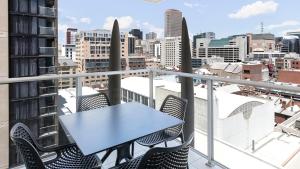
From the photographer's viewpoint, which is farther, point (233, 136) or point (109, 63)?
point (233, 136)

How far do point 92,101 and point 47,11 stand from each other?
455 inches

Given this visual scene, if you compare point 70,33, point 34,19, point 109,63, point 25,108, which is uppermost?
point 70,33

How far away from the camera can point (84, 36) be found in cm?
2256

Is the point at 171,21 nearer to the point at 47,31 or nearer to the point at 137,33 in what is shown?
the point at 137,33

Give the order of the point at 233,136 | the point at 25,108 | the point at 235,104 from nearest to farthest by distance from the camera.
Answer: the point at 233,136 → the point at 235,104 → the point at 25,108

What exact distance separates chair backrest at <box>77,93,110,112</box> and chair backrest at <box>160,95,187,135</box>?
792mm

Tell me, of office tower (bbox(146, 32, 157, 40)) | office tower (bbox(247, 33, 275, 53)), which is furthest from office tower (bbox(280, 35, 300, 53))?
office tower (bbox(146, 32, 157, 40))

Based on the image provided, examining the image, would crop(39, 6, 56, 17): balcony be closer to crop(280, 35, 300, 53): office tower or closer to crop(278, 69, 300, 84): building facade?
crop(278, 69, 300, 84): building facade

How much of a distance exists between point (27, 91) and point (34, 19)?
389 cm

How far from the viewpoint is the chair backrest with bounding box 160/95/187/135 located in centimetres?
267

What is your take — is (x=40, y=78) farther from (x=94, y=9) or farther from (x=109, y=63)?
(x=94, y=9)

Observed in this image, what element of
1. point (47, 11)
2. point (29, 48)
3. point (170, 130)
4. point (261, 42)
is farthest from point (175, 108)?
point (261, 42)

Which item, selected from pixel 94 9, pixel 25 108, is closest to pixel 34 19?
pixel 25 108

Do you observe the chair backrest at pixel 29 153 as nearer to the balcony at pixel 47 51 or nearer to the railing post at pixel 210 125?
the railing post at pixel 210 125
